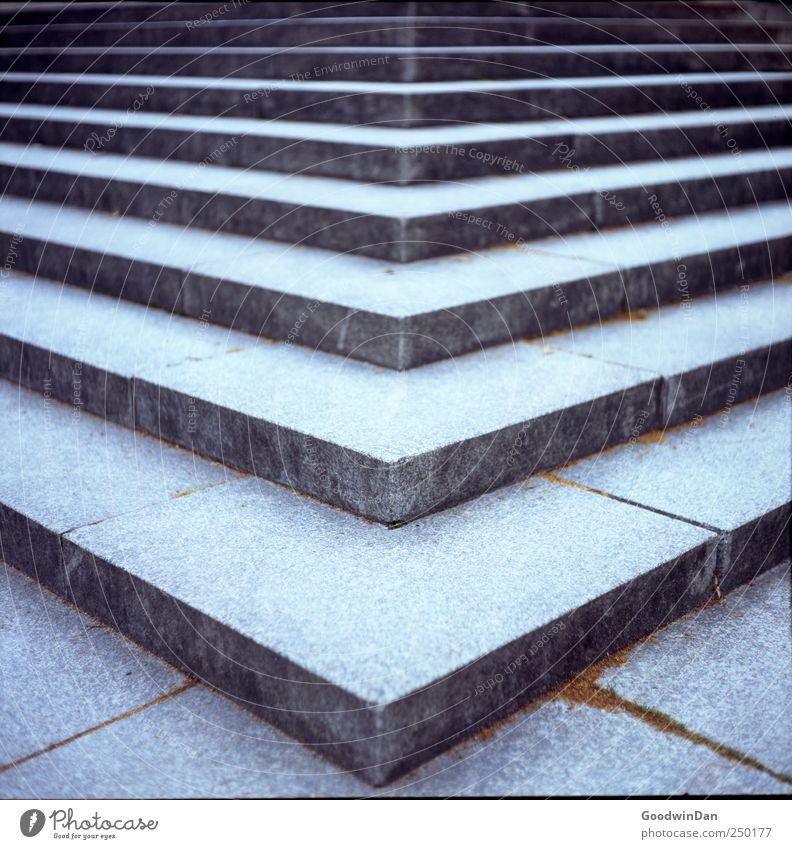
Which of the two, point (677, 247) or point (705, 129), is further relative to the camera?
point (705, 129)

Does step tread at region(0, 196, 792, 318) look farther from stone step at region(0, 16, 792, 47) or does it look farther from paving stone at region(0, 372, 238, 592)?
stone step at region(0, 16, 792, 47)

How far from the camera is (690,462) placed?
3.80 m

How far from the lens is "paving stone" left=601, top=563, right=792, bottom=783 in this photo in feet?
8.75

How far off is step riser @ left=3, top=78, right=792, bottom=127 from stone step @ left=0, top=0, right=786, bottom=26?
1042 millimetres

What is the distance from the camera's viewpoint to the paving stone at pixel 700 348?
163 inches

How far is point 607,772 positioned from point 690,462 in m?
1.63

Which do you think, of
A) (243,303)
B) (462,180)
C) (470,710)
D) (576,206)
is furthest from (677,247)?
(470,710)

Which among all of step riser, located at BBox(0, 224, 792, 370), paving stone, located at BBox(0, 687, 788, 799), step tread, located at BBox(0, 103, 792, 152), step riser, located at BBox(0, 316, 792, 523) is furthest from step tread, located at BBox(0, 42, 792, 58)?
paving stone, located at BBox(0, 687, 788, 799)

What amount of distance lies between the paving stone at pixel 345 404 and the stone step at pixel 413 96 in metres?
2.10

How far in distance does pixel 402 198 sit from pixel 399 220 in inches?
17.5

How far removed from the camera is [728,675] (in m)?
2.92

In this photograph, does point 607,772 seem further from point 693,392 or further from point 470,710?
point 693,392

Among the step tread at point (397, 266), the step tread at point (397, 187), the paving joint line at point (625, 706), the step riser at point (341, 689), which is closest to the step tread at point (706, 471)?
the step riser at point (341, 689)
